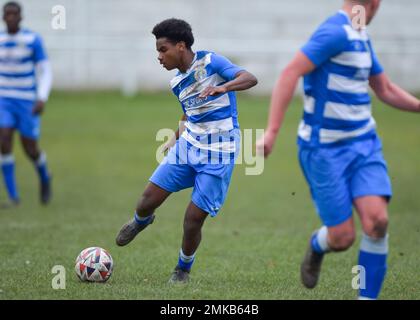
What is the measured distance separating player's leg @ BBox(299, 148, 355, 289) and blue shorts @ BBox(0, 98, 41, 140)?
25.2 feet

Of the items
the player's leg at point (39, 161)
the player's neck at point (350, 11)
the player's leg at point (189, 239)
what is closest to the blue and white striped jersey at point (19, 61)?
the player's leg at point (39, 161)

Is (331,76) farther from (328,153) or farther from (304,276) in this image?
(304,276)

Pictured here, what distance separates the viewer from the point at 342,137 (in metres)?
5.71

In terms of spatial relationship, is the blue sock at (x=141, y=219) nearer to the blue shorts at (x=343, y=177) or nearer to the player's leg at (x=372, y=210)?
the blue shorts at (x=343, y=177)

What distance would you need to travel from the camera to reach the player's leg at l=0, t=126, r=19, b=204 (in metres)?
12.6

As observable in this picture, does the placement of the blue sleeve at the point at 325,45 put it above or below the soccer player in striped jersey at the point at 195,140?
above

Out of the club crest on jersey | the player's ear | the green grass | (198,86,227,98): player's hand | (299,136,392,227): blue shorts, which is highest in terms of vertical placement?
the player's ear

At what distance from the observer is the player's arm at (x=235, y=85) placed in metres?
6.32

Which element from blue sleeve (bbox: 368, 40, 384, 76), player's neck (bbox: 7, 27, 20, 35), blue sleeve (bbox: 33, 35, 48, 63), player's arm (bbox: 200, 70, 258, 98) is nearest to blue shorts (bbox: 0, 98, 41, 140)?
blue sleeve (bbox: 33, 35, 48, 63)

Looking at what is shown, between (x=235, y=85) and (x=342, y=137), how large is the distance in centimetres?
114

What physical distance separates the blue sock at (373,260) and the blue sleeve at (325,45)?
1.25 m

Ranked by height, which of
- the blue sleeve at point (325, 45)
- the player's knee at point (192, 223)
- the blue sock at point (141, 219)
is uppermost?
the blue sleeve at point (325, 45)

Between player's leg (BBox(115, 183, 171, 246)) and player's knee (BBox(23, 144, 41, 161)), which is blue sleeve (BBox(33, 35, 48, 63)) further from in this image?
player's leg (BBox(115, 183, 171, 246))
